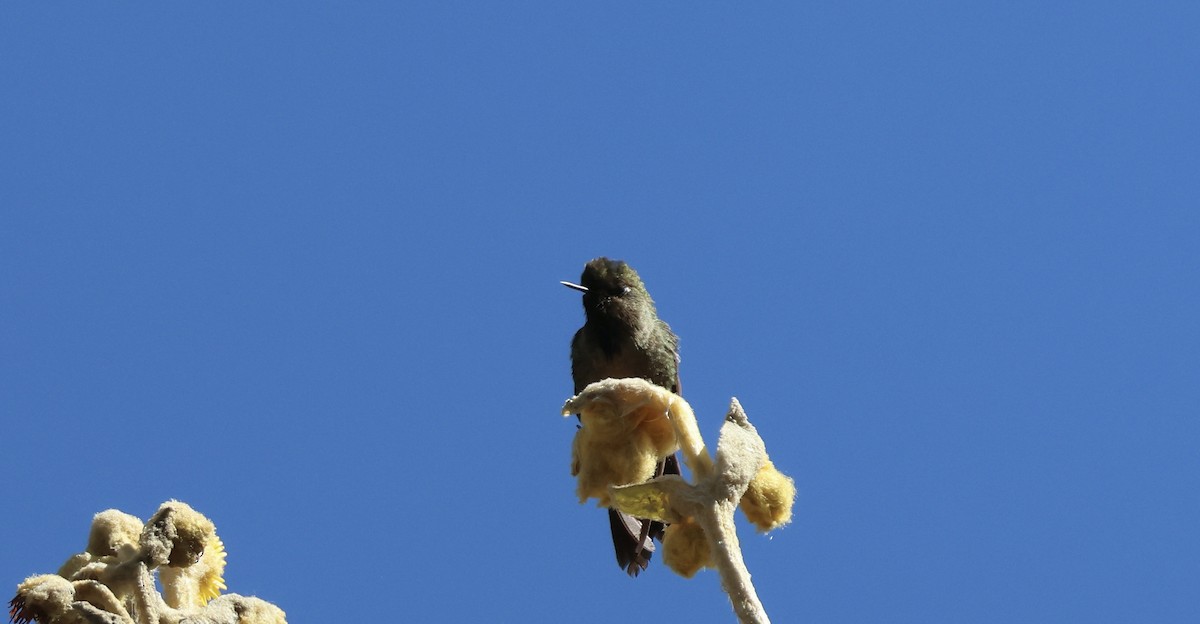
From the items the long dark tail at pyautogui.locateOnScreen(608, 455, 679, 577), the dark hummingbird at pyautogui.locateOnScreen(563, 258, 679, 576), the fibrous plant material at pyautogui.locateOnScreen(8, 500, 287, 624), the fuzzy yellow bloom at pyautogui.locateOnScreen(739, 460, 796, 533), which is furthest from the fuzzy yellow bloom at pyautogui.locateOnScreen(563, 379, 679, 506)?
the dark hummingbird at pyautogui.locateOnScreen(563, 258, 679, 576)

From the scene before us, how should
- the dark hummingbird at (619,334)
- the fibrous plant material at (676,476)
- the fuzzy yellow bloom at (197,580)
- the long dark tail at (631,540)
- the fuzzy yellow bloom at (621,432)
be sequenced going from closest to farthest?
the fibrous plant material at (676,476), the fuzzy yellow bloom at (621,432), the fuzzy yellow bloom at (197,580), the long dark tail at (631,540), the dark hummingbird at (619,334)

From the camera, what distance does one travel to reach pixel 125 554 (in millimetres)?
3965

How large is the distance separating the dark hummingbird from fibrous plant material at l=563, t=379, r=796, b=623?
8.15m

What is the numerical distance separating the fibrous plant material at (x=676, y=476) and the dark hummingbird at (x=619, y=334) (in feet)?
26.7

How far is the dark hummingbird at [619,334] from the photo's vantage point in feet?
41.1

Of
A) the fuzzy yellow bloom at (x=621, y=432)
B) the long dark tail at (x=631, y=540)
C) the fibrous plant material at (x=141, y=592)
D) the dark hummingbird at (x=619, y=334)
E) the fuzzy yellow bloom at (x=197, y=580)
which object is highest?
the dark hummingbird at (x=619, y=334)

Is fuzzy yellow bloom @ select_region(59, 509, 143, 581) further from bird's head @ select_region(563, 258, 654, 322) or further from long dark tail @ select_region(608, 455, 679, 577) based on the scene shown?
bird's head @ select_region(563, 258, 654, 322)

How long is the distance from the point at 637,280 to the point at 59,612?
949cm

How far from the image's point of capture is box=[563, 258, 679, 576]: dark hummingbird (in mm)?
12539

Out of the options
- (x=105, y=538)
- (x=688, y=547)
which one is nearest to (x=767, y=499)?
(x=688, y=547)

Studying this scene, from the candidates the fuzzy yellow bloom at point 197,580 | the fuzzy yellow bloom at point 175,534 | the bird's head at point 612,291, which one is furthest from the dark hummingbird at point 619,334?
the fuzzy yellow bloom at point 175,534

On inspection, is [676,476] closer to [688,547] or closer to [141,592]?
[688,547]

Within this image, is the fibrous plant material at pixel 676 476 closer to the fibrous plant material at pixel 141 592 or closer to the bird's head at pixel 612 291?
the fibrous plant material at pixel 141 592

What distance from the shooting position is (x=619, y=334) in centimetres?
1257
